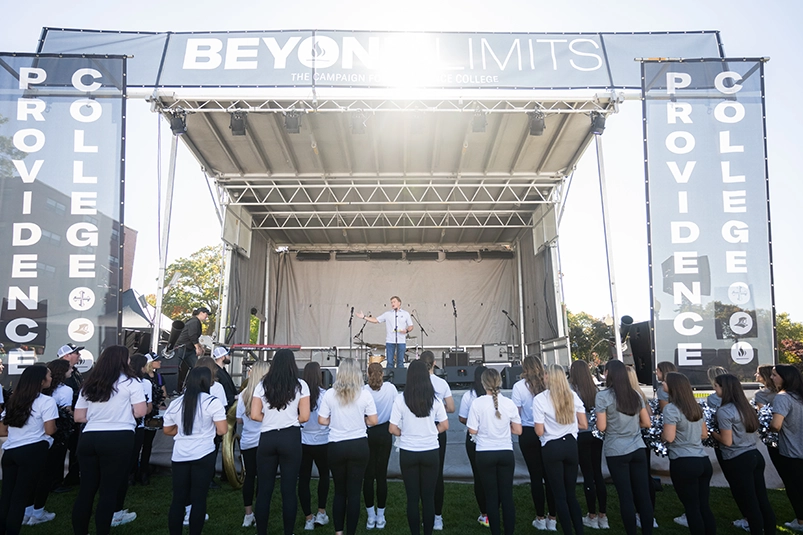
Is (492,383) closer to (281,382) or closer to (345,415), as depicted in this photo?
(345,415)

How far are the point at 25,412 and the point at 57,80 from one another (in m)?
4.96

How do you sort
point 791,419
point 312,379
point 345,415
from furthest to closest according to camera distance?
point 312,379 < point 791,419 < point 345,415

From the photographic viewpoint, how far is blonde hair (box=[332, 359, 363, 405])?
3729 millimetres

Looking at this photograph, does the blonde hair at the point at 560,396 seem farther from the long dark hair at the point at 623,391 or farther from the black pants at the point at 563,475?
the long dark hair at the point at 623,391

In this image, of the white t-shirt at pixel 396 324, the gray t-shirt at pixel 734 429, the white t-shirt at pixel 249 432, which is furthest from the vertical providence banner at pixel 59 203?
the gray t-shirt at pixel 734 429

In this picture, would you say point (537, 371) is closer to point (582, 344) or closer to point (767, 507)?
point (767, 507)

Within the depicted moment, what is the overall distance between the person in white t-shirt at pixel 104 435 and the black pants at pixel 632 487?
3322 mm

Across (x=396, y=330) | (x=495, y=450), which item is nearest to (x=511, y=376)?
(x=396, y=330)

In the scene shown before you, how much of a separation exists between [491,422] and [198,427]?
1.94 metres

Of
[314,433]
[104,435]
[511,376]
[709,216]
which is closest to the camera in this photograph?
[104,435]

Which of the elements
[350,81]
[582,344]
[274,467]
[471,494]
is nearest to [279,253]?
[350,81]

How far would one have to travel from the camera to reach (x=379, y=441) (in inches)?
171

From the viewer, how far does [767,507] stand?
3.90 metres

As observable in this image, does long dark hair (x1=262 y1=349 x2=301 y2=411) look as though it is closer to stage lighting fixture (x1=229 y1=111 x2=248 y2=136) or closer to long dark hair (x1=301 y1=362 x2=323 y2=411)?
long dark hair (x1=301 y1=362 x2=323 y2=411)
